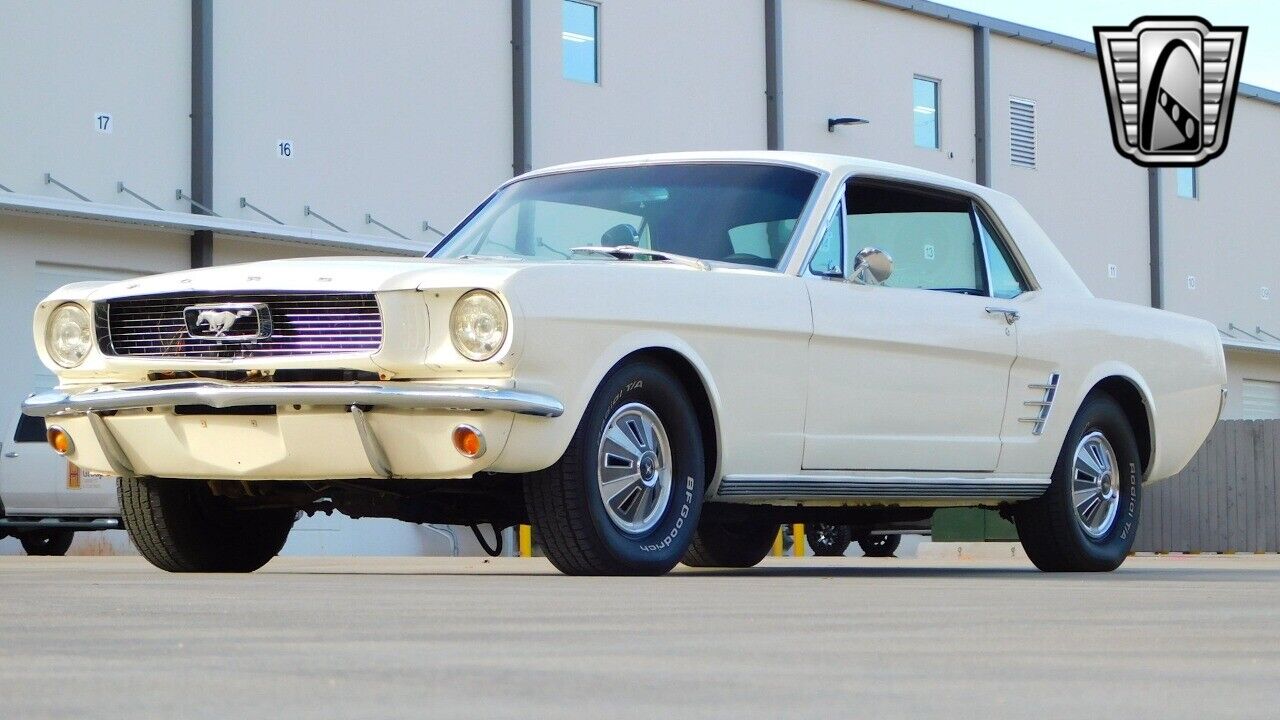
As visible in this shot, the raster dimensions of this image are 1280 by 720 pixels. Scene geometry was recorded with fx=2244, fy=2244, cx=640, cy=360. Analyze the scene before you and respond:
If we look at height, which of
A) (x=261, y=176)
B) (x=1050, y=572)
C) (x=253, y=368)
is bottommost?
(x=1050, y=572)

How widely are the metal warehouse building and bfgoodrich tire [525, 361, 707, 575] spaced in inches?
524

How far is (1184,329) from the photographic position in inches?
411

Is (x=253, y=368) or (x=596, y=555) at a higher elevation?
(x=253, y=368)

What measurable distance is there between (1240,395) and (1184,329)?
2978cm

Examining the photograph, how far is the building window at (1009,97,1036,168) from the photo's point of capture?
1393 inches

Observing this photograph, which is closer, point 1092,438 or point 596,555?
point 596,555

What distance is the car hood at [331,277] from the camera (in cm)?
727

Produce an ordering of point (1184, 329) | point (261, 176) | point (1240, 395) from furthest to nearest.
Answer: point (1240, 395)
point (261, 176)
point (1184, 329)

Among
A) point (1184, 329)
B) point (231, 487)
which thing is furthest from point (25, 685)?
point (1184, 329)

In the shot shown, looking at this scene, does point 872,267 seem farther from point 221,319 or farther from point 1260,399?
point 1260,399

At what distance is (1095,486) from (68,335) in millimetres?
4467

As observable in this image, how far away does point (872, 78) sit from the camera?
32500 millimetres

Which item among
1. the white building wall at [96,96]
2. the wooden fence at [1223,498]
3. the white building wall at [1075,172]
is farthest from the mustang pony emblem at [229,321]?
the white building wall at [1075,172]

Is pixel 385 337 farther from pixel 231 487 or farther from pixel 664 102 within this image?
pixel 664 102
